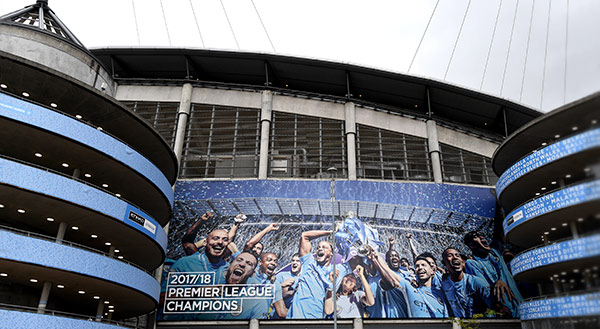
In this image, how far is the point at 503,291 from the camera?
35.5m

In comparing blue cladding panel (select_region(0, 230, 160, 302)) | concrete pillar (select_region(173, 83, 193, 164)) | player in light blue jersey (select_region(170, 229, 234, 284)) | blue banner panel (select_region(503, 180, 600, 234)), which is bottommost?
blue cladding panel (select_region(0, 230, 160, 302))

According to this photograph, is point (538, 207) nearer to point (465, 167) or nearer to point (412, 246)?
point (412, 246)

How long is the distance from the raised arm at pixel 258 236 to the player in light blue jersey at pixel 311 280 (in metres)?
2.54

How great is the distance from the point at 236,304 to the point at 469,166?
27.0 meters

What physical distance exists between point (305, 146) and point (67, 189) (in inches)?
952

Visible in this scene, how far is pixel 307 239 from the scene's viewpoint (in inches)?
1431

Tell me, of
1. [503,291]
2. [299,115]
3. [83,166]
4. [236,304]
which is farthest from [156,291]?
[503,291]

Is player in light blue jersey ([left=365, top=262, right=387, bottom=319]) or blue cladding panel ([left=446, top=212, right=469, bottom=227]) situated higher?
blue cladding panel ([left=446, top=212, right=469, bottom=227])

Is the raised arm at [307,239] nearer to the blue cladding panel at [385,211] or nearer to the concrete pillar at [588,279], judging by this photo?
the blue cladding panel at [385,211]

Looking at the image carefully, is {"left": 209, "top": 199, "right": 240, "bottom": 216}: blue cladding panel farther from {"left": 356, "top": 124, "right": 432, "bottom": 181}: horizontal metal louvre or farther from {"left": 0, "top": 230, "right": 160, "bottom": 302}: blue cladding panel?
{"left": 356, "top": 124, "right": 432, "bottom": 181}: horizontal metal louvre

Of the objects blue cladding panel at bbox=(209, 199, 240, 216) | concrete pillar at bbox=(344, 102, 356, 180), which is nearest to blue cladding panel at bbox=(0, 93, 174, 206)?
blue cladding panel at bbox=(209, 199, 240, 216)

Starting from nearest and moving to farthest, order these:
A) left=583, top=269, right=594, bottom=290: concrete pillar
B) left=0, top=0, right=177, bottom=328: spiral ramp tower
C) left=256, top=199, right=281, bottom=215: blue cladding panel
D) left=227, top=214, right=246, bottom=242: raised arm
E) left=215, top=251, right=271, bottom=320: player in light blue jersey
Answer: left=583, top=269, right=594, bottom=290: concrete pillar < left=0, top=0, right=177, bottom=328: spiral ramp tower < left=215, top=251, right=271, bottom=320: player in light blue jersey < left=227, top=214, right=246, bottom=242: raised arm < left=256, top=199, right=281, bottom=215: blue cladding panel

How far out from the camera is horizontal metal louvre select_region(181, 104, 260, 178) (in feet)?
138

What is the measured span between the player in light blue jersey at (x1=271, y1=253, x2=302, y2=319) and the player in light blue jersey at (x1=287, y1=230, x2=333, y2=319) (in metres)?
0.32
